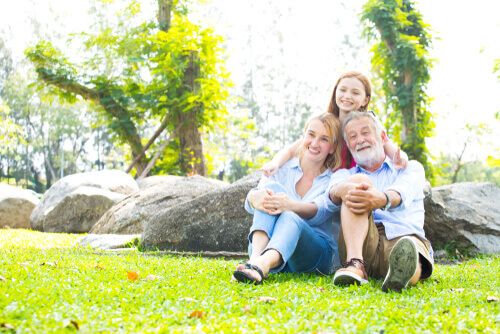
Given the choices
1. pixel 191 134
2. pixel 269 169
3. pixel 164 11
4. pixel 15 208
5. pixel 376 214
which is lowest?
pixel 15 208

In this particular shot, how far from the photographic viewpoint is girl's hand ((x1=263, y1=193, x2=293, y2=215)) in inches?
115

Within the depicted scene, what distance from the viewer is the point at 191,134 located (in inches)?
445

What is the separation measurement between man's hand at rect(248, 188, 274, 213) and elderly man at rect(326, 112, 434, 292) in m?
0.43

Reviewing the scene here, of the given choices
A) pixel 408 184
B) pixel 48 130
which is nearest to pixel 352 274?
pixel 408 184

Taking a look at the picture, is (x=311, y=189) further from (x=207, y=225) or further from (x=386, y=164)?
(x=207, y=225)

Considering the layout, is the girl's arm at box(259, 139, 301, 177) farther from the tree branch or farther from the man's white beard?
the tree branch

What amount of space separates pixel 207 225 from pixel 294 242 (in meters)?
2.35

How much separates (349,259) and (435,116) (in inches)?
348

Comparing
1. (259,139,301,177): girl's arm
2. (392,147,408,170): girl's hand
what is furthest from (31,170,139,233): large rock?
(392,147,408,170): girl's hand

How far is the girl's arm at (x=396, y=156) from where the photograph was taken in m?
3.09

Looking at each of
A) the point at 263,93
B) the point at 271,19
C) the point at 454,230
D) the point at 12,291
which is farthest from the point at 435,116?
the point at 263,93

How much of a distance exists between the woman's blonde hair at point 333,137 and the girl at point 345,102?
58 mm

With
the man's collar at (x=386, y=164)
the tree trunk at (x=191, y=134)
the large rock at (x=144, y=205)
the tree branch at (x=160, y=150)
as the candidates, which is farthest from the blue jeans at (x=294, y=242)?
the tree branch at (x=160, y=150)

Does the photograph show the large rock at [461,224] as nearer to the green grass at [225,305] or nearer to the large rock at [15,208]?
the green grass at [225,305]
